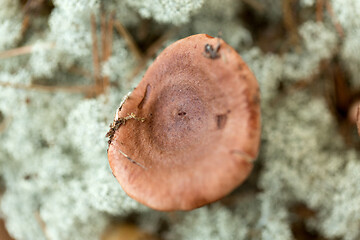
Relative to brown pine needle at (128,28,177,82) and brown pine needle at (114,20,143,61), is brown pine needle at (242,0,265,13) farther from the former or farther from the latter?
brown pine needle at (114,20,143,61)

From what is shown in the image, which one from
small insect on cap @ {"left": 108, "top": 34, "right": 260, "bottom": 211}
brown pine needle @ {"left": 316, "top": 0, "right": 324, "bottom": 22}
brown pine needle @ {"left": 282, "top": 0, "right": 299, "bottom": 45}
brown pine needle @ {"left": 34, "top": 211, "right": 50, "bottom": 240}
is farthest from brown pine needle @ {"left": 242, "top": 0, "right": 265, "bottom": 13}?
brown pine needle @ {"left": 34, "top": 211, "right": 50, "bottom": 240}

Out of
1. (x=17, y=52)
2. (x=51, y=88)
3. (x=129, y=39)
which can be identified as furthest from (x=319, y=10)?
(x=17, y=52)

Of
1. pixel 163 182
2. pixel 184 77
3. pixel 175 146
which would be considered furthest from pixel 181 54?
pixel 163 182

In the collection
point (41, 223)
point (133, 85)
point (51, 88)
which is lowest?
point (41, 223)

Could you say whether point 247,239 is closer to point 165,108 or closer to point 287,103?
point 287,103

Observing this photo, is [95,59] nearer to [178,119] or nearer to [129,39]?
[129,39]
